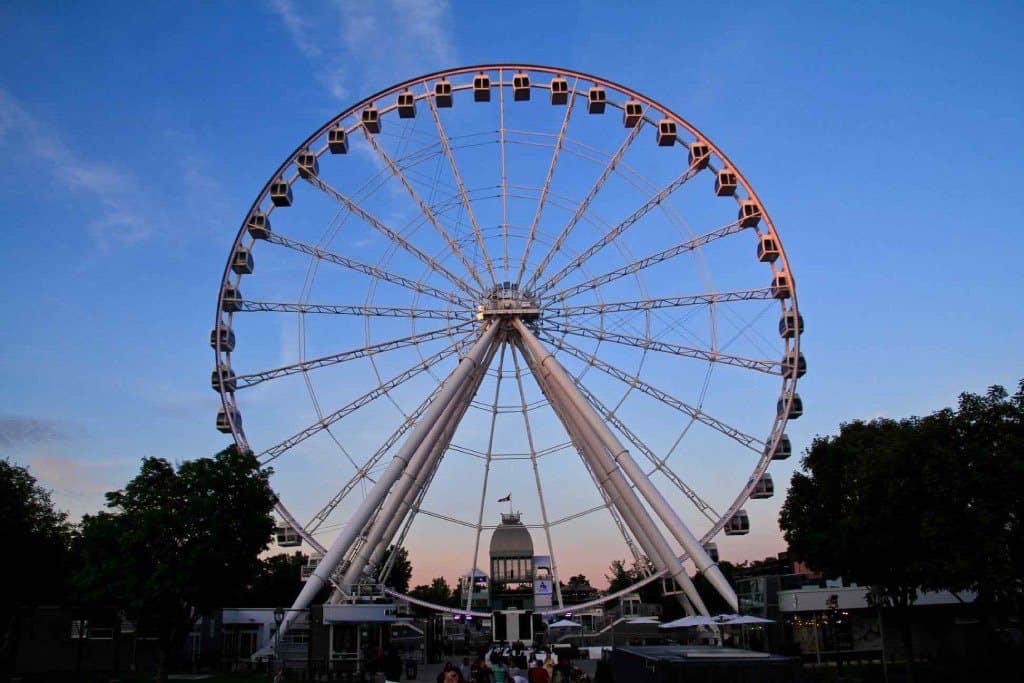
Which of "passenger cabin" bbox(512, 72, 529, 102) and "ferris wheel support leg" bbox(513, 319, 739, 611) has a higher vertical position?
"passenger cabin" bbox(512, 72, 529, 102)

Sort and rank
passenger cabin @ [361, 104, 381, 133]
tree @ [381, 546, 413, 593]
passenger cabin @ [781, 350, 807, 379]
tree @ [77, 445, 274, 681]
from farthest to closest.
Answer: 1. tree @ [381, 546, 413, 593]
2. passenger cabin @ [361, 104, 381, 133]
3. passenger cabin @ [781, 350, 807, 379]
4. tree @ [77, 445, 274, 681]

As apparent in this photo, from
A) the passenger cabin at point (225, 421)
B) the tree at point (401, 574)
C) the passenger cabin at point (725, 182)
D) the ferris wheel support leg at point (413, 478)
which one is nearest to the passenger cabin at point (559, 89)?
the passenger cabin at point (725, 182)

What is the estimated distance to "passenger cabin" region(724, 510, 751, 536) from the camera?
124 ft

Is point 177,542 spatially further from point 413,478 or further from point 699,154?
point 699,154

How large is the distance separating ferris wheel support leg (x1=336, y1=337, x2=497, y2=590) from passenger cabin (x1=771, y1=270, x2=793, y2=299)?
12.4 metres

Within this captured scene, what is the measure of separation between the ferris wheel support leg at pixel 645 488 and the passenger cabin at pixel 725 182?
10.3 metres

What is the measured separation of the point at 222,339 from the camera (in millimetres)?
38469

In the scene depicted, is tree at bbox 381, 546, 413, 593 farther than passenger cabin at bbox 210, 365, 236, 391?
Yes

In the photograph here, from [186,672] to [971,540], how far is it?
112ft

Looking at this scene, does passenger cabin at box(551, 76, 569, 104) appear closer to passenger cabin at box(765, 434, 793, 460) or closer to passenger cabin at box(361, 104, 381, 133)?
passenger cabin at box(361, 104, 381, 133)

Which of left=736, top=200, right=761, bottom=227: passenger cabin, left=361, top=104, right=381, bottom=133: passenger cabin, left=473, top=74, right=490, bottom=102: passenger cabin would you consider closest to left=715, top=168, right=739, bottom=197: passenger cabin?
left=736, top=200, right=761, bottom=227: passenger cabin

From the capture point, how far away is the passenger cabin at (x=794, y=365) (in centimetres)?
3803

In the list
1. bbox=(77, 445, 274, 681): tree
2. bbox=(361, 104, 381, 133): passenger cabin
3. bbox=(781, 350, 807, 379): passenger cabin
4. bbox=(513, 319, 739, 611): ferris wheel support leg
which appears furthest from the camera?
bbox=(361, 104, 381, 133): passenger cabin

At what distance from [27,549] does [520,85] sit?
102ft
